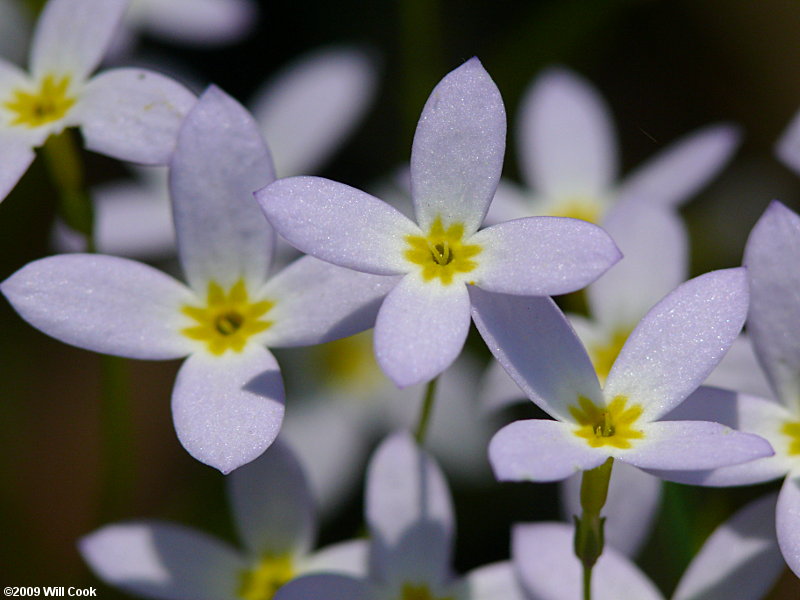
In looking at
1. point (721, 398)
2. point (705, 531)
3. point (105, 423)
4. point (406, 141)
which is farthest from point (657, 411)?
point (406, 141)

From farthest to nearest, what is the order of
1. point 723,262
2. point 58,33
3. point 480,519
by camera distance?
point 723,262, point 480,519, point 58,33

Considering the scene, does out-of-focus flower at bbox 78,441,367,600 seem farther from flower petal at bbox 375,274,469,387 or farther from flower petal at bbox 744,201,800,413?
flower petal at bbox 744,201,800,413

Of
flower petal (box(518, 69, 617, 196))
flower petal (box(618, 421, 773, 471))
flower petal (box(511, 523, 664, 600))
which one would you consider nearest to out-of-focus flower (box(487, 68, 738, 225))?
flower petal (box(518, 69, 617, 196))

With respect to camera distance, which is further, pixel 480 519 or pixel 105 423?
pixel 480 519

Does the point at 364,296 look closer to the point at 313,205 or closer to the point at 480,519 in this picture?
the point at 313,205

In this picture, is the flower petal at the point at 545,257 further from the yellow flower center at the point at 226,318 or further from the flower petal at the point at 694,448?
the yellow flower center at the point at 226,318

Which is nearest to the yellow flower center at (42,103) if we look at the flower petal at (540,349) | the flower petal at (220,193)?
the flower petal at (220,193)
